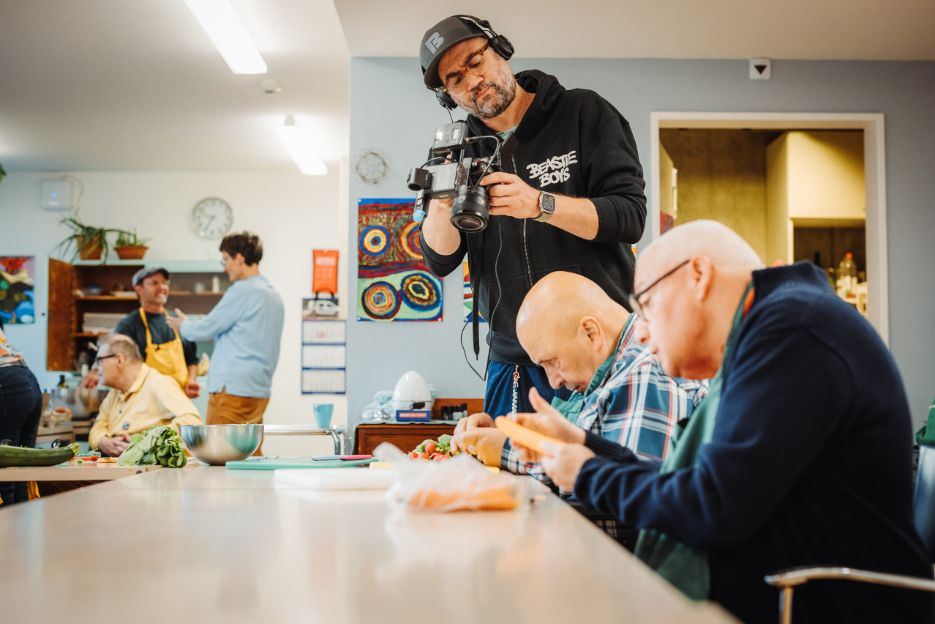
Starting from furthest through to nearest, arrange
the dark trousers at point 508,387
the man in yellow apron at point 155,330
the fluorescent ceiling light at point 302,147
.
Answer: the fluorescent ceiling light at point 302,147
the man in yellow apron at point 155,330
the dark trousers at point 508,387

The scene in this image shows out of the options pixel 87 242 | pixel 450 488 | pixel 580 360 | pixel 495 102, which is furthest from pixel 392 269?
pixel 87 242

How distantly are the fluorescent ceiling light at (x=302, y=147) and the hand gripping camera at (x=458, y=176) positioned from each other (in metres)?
4.77

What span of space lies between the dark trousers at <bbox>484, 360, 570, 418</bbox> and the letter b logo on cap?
2.82 ft

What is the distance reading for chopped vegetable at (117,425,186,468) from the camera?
2.32 m

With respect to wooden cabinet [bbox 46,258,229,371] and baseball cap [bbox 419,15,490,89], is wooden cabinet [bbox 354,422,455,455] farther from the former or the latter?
wooden cabinet [bbox 46,258,229,371]

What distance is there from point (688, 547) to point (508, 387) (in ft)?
4.08

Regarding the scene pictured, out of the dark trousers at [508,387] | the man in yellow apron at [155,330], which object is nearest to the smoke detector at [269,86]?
the man in yellow apron at [155,330]

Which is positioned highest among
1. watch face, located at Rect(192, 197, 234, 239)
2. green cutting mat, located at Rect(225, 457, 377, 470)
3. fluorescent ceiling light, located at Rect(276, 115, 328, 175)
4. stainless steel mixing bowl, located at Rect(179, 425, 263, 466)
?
fluorescent ceiling light, located at Rect(276, 115, 328, 175)

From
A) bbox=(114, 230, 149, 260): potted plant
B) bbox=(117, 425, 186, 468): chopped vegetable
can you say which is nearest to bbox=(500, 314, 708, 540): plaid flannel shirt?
bbox=(117, 425, 186, 468): chopped vegetable

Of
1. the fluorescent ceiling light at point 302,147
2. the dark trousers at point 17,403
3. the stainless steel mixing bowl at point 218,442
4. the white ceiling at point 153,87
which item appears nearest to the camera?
the stainless steel mixing bowl at point 218,442

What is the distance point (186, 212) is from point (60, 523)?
A: 773 cm

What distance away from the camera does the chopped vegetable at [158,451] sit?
7.62 feet

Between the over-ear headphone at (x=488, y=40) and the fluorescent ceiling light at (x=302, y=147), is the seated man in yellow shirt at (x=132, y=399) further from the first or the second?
the fluorescent ceiling light at (x=302, y=147)

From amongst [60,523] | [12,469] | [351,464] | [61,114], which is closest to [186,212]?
[61,114]
